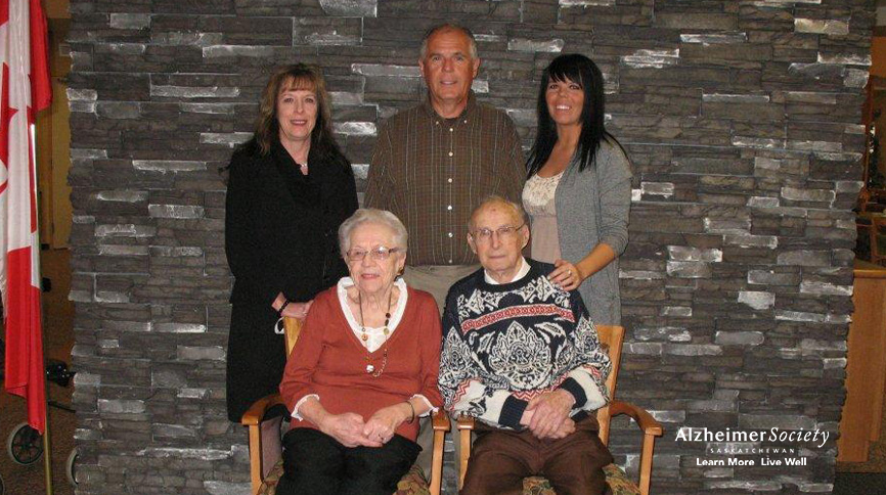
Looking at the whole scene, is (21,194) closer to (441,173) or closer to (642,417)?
(441,173)

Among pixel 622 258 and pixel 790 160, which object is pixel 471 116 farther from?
pixel 790 160

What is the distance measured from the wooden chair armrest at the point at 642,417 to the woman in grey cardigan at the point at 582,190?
1.12ft

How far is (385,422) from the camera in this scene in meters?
2.09

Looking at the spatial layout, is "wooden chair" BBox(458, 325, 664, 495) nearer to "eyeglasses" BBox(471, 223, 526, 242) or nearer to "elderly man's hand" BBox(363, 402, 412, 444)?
"elderly man's hand" BBox(363, 402, 412, 444)

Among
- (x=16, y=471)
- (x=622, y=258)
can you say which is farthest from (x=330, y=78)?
(x=16, y=471)

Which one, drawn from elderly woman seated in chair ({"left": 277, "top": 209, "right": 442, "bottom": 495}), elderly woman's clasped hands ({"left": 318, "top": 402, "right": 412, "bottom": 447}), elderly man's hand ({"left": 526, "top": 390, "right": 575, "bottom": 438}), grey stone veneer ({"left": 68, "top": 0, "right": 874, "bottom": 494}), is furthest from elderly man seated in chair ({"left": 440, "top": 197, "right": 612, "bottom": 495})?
grey stone veneer ({"left": 68, "top": 0, "right": 874, "bottom": 494})

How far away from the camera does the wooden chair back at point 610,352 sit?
7.91 feet

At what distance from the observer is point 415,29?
2.94 meters

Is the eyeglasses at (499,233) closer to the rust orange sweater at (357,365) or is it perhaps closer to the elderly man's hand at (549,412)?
the rust orange sweater at (357,365)

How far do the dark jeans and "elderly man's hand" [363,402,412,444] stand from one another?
5cm

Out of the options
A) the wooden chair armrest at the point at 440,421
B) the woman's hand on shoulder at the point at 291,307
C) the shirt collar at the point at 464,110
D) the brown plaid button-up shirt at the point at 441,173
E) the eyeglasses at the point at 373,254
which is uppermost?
the shirt collar at the point at 464,110

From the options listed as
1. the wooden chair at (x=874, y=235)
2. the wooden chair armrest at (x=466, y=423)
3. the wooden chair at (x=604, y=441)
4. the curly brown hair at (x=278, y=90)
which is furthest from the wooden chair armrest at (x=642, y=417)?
the wooden chair at (x=874, y=235)

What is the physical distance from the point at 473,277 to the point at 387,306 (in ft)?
0.95

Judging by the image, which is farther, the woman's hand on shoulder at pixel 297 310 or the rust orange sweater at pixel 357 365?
the woman's hand on shoulder at pixel 297 310
